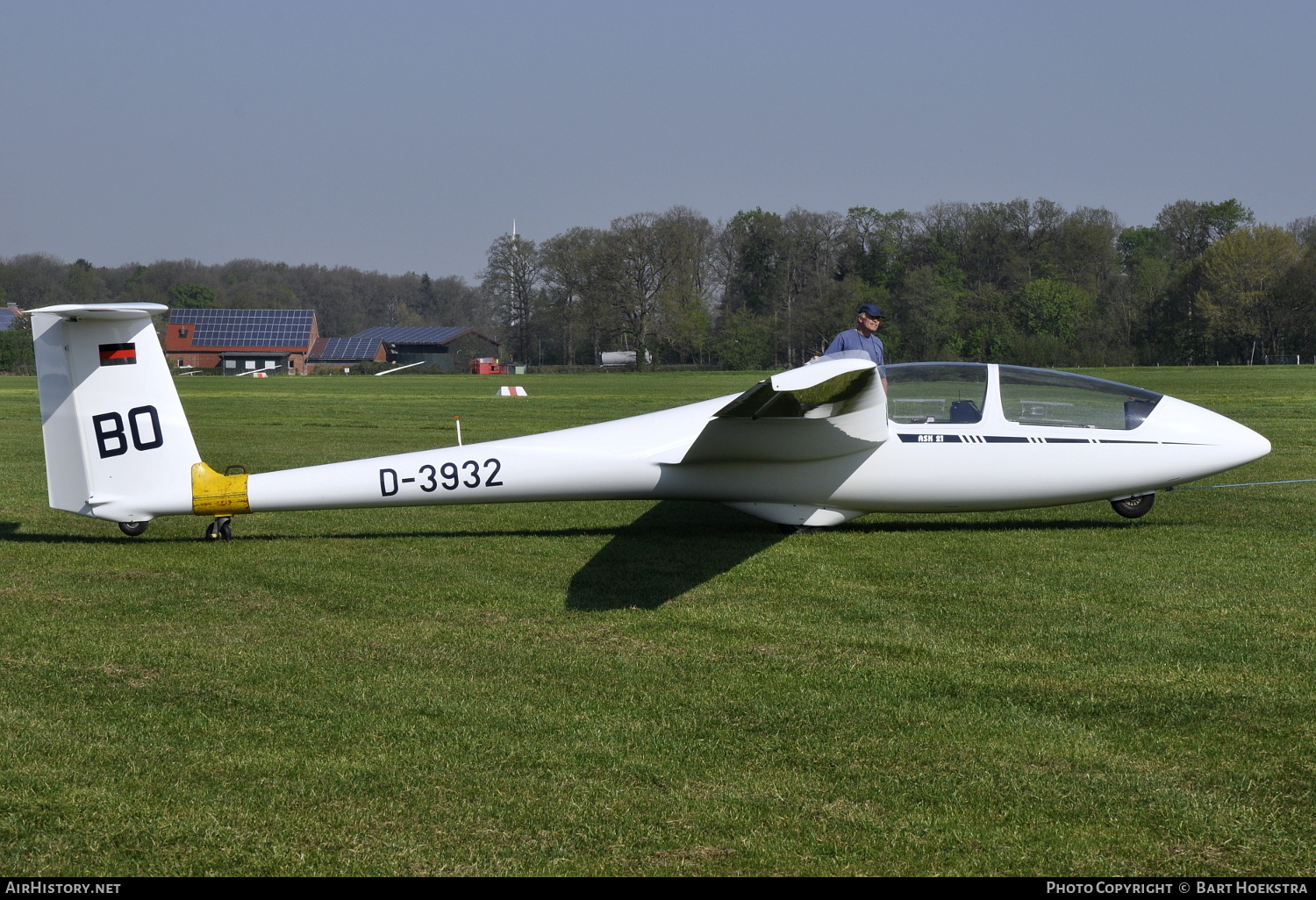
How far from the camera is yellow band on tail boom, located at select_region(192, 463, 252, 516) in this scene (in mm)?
9414

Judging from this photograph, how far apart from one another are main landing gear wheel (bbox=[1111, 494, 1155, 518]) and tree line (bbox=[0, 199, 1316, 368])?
5299cm

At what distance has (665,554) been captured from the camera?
A: 9523mm

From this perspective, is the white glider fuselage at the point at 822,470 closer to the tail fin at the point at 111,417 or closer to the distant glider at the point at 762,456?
the distant glider at the point at 762,456

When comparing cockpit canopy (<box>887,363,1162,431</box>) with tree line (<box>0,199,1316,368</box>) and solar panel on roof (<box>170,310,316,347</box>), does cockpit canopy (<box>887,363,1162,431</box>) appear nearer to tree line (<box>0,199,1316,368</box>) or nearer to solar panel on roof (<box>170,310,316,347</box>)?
tree line (<box>0,199,1316,368</box>)

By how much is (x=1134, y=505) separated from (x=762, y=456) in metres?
3.71

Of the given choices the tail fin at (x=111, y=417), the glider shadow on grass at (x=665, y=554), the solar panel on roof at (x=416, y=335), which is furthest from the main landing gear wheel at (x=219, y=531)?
the solar panel on roof at (x=416, y=335)

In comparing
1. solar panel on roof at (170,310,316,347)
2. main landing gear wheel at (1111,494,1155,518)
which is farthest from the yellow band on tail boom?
solar panel on roof at (170,310,316,347)

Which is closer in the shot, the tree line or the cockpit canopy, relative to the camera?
the cockpit canopy

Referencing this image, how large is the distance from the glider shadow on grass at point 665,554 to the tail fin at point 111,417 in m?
3.61

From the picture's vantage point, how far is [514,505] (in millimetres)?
12586

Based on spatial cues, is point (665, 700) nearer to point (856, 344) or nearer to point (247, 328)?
point (856, 344)
